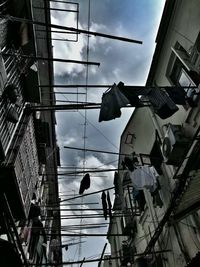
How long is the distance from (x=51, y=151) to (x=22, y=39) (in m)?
8.73

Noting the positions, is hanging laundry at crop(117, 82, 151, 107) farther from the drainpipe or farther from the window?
the drainpipe

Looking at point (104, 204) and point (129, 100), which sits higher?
point (129, 100)

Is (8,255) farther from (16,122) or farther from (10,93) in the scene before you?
(10,93)

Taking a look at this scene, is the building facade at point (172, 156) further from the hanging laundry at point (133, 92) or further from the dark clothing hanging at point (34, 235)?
the dark clothing hanging at point (34, 235)

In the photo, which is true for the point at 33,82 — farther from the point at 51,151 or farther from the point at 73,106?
the point at 51,151

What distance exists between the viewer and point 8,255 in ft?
22.5

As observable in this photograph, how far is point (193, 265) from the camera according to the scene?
6355 millimetres

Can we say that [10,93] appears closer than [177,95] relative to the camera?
Yes

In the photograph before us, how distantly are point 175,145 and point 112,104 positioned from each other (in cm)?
269

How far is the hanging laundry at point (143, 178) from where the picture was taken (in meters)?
9.15

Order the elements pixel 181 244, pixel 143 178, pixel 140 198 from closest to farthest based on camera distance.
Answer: pixel 181 244 → pixel 143 178 → pixel 140 198

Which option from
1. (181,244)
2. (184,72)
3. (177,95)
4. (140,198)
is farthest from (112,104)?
(140,198)

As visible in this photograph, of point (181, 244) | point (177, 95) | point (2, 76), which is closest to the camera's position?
point (2, 76)

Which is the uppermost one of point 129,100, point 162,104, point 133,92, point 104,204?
Answer: point 133,92
